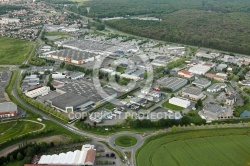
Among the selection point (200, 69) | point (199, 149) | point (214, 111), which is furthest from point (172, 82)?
point (199, 149)

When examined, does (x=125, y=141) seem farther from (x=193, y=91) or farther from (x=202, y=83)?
(x=202, y=83)

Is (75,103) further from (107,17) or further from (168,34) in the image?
(107,17)

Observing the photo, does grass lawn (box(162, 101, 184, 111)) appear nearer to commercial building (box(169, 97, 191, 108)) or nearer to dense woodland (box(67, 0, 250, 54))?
commercial building (box(169, 97, 191, 108))

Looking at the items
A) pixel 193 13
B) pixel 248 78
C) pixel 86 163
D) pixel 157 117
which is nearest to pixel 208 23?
pixel 193 13

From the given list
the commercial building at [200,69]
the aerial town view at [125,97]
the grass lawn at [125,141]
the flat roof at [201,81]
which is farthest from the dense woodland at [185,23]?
the grass lawn at [125,141]

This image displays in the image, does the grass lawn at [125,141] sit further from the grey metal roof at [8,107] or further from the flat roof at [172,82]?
the flat roof at [172,82]

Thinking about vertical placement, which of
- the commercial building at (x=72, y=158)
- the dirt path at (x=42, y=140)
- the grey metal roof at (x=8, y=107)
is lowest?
the dirt path at (x=42, y=140)

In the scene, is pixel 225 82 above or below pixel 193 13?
below

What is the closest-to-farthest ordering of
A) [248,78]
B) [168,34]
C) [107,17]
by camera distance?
1. [248,78]
2. [168,34]
3. [107,17]
